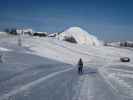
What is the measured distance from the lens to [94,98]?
1233 cm

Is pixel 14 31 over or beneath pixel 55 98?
over

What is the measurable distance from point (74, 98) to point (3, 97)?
322 cm

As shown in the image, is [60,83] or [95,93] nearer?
[95,93]

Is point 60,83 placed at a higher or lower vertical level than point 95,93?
lower

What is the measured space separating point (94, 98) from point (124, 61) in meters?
64.0

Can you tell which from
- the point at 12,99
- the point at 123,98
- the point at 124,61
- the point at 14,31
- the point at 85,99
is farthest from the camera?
the point at 14,31

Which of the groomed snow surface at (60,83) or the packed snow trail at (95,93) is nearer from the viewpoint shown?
the packed snow trail at (95,93)

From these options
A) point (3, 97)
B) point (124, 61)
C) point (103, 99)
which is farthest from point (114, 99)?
point (124, 61)

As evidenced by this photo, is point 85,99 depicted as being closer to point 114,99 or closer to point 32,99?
point 114,99

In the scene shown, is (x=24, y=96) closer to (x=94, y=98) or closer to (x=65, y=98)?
(x=65, y=98)

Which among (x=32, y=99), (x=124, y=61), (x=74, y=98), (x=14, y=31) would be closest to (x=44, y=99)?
(x=32, y=99)

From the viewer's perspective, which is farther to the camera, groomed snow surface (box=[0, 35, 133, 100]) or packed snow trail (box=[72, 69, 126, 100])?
groomed snow surface (box=[0, 35, 133, 100])

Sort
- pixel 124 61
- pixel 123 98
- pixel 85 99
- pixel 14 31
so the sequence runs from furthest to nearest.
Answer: pixel 14 31, pixel 124 61, pixel 123 98, pixel 85 99

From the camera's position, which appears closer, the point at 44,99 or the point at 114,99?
the point at 44,99
